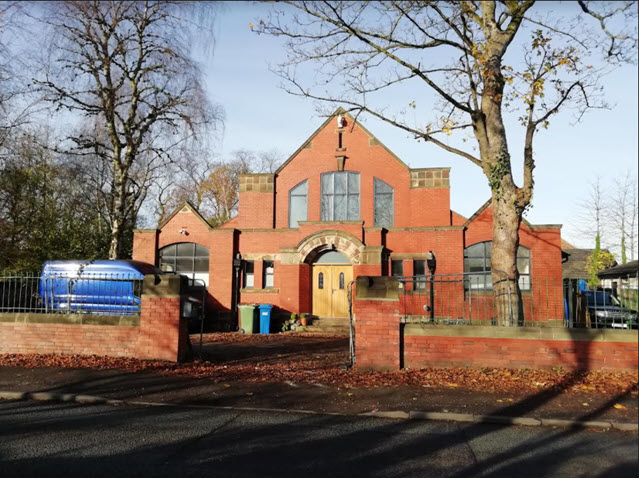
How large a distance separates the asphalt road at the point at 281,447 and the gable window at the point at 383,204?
14.5 meters

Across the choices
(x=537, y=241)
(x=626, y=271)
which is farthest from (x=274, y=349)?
(x=537, y=241)

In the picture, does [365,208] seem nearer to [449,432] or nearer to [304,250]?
[304,250]

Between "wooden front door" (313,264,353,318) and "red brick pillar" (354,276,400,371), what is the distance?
9992 mm

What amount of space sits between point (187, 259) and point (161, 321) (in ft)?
Result: 38.1

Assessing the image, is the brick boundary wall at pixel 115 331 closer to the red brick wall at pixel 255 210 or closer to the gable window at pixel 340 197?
the red brick wall at pixel 255 210

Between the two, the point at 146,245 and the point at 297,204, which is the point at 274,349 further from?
the point at 146,245

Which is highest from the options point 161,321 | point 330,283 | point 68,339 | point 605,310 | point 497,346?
point 330,283

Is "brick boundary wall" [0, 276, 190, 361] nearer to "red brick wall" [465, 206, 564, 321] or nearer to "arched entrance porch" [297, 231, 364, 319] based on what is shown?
"arched entrance porch" [297, 231, 364, 319]

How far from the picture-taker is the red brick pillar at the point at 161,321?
927cm

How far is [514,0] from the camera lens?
8586 mm

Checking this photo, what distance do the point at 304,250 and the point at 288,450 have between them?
14.1 meters

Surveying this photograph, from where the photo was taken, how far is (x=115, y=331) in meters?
9.55

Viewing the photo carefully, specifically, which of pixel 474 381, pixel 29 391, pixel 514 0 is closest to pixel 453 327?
pixel 474 381

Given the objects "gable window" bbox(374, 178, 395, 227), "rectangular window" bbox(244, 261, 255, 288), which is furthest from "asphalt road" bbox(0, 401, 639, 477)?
"gable window" bbox(374, 178, 395, 227)
